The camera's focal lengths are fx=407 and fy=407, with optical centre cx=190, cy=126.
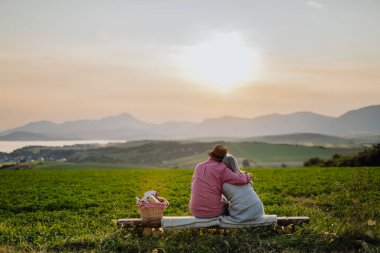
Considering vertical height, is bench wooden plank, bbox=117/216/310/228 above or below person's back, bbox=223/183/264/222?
below

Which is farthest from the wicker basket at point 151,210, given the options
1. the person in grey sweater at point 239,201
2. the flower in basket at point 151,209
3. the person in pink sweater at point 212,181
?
the person in grey sweater at point 239,201

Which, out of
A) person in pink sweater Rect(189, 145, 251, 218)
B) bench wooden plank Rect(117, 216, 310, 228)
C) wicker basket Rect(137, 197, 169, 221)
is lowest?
bench wooden plank Rect(117, 216, 310, 228)

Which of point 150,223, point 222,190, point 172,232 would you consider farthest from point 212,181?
point 150,223

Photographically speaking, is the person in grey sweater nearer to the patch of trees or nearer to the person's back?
the person's back

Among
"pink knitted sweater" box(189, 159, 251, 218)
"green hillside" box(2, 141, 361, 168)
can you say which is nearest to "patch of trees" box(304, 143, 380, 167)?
"green hillside" box(2, 141, 361, 168)

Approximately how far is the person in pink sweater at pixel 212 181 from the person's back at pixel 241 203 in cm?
20

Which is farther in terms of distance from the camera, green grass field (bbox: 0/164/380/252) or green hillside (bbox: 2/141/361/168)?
green hillside (bbox: 2/141/361/168)

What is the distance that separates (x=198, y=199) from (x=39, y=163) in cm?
8365

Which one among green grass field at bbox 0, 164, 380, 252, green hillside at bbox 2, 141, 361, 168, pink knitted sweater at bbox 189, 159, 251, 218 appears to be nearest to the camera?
green grass field at bbox 0, 164, 380, 252

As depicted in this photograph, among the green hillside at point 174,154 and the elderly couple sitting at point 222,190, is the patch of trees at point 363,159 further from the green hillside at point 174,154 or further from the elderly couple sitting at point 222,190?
the elderly couple sitting at point 222,190

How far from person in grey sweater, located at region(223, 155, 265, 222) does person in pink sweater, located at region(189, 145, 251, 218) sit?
177mm

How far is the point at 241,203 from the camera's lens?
10562mm

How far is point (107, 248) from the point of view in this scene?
31.5 feet

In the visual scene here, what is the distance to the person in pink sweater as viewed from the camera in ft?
34.6
